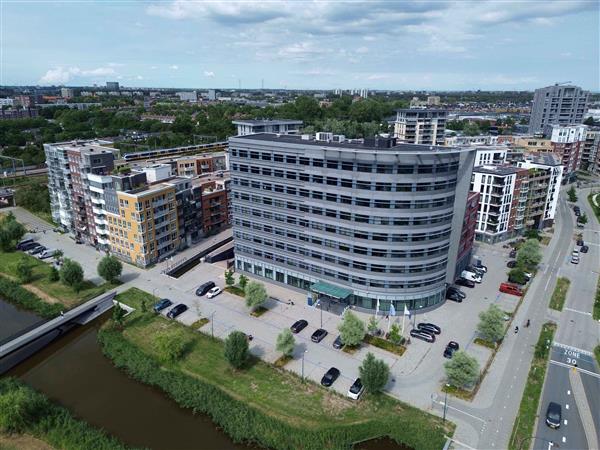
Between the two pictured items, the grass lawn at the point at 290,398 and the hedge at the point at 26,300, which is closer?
the grass lawn at the point at 290,398

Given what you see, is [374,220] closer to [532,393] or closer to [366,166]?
[366,166]

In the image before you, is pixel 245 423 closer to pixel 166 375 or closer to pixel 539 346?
pixel 166 375

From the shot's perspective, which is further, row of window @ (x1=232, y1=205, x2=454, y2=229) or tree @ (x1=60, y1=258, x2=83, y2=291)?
tree @ (x1=60, y1=258, x2=83, y2=291)

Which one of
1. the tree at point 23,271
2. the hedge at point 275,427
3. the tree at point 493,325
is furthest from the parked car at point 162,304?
the tree at point 493,325

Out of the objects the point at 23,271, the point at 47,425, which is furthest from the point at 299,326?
the point at 23,271

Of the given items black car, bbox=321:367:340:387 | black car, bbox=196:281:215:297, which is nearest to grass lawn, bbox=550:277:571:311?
black car, bbox=321:367:340:387

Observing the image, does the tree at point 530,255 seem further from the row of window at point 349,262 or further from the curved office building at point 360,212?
the row of window at point 349,262

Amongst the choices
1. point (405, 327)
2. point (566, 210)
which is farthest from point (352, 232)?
Answer: point (566, 210)

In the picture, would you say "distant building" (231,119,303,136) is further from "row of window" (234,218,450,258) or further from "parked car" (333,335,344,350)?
"parked car" (333,335,344,350)
